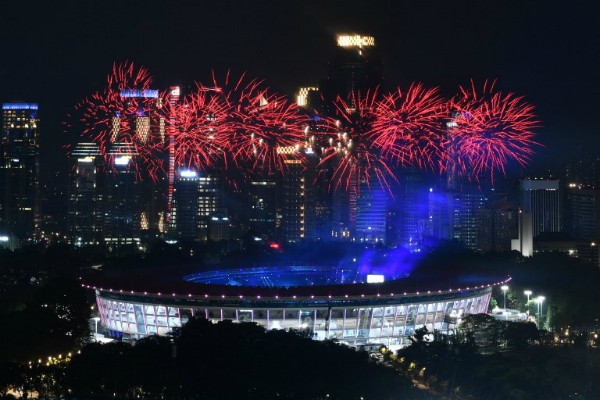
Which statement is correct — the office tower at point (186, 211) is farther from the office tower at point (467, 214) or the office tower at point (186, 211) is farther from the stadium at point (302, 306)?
the stadium at point (302, 306)

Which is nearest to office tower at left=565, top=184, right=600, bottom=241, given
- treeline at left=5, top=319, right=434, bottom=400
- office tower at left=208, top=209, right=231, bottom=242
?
office tower at left=208, top=209, right=231, bottom=242

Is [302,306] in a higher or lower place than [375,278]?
lower

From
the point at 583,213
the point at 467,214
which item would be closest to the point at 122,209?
the point at 467,214

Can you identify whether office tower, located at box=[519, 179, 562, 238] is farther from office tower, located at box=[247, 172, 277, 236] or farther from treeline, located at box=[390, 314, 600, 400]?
treeline, located at box=[390, 314, 600, 400]

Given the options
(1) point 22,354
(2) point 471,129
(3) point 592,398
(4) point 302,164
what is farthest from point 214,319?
(4) point 302,164

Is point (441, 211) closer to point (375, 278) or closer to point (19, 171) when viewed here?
point (375, 278)

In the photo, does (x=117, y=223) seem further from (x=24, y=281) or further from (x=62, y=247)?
(x=24, y=281)

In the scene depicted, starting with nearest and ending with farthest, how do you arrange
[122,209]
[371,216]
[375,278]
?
1. [375,278]
2. [371,216]
3. [122,209]
